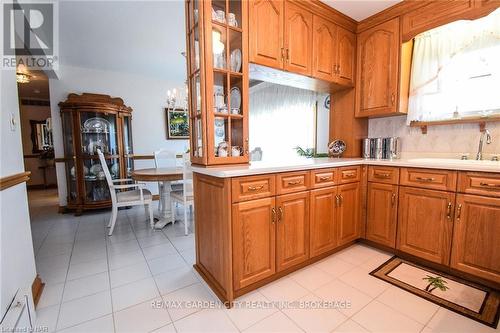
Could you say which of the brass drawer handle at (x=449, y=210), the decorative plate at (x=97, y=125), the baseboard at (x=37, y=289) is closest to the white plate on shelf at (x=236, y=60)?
the brass drawer handle at (x=449, y=210)

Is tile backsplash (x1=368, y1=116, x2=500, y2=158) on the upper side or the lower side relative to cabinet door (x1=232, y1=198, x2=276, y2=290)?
upper

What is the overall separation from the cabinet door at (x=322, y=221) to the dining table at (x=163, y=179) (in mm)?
1777

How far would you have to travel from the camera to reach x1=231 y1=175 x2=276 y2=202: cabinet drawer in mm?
1511

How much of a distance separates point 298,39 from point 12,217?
2.58m

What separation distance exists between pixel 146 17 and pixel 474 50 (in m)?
3.22

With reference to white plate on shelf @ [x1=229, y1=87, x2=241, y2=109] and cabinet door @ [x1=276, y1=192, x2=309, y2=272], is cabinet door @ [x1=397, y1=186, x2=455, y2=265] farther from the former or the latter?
white plate on shelf @ [x1=229, y1=87, x2=241, y2=109]

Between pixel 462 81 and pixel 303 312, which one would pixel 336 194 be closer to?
pixel 303 312

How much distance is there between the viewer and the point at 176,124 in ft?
16.0

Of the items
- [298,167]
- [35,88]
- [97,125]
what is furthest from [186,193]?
[35,88]

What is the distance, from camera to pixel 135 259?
2.27m

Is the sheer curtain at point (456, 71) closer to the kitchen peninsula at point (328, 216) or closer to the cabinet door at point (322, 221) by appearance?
the kitchen peninsula at point (328, 216)

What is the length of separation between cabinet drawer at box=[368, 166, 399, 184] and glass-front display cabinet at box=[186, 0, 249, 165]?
1337mm

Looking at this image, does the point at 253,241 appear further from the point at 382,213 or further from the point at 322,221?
the point at 382,213

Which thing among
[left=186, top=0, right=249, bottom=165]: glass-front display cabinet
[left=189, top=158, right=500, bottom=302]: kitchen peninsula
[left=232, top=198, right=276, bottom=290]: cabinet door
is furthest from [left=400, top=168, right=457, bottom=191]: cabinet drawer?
[left=186, top=0, right=249, bottom=165]: glass-front display cabinet
